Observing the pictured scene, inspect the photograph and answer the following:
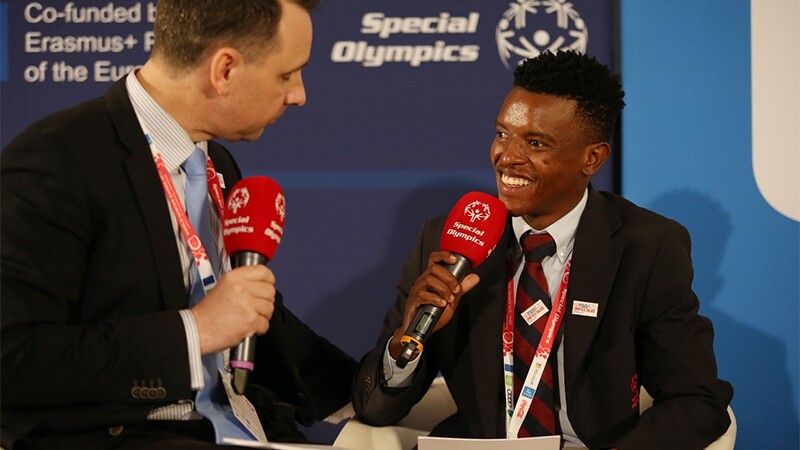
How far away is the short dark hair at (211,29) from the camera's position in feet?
6.67

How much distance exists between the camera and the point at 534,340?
2617 mm

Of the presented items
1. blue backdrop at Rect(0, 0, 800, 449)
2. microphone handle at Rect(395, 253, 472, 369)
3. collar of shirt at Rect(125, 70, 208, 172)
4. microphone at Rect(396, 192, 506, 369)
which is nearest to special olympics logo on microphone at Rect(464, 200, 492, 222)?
microphone at Rect(396, 192, 506, 369)

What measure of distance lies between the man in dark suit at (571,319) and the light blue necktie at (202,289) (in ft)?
1.74

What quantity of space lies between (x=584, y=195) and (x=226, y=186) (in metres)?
1.04

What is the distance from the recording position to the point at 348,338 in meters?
3.54

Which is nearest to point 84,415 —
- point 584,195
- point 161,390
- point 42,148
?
point 161,390

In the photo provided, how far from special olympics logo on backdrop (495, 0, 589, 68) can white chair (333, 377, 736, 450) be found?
47.6 inches

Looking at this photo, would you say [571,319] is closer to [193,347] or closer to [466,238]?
[466,238]

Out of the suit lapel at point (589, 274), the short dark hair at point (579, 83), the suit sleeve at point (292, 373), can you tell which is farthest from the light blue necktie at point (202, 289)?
the short dark hair at point (579, 83)

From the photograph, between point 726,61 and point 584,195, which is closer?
point 584,195

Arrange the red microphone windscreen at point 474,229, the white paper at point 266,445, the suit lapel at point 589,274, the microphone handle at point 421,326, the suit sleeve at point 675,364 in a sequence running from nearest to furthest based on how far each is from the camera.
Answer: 1. the white paper at point 266,445
2. the microphone handle at point 421,326
3. the red microphone windscreen at point 474,229
4. the suit sleeve at point 675,364
5. the suit lapel at point 589,274

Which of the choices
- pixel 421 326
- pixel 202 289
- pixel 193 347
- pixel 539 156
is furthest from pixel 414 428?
pixel 193 347

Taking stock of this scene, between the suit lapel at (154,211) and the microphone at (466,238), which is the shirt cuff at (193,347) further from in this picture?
the microphone at (466,238)

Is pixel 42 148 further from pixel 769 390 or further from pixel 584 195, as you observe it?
pixel 769 390
